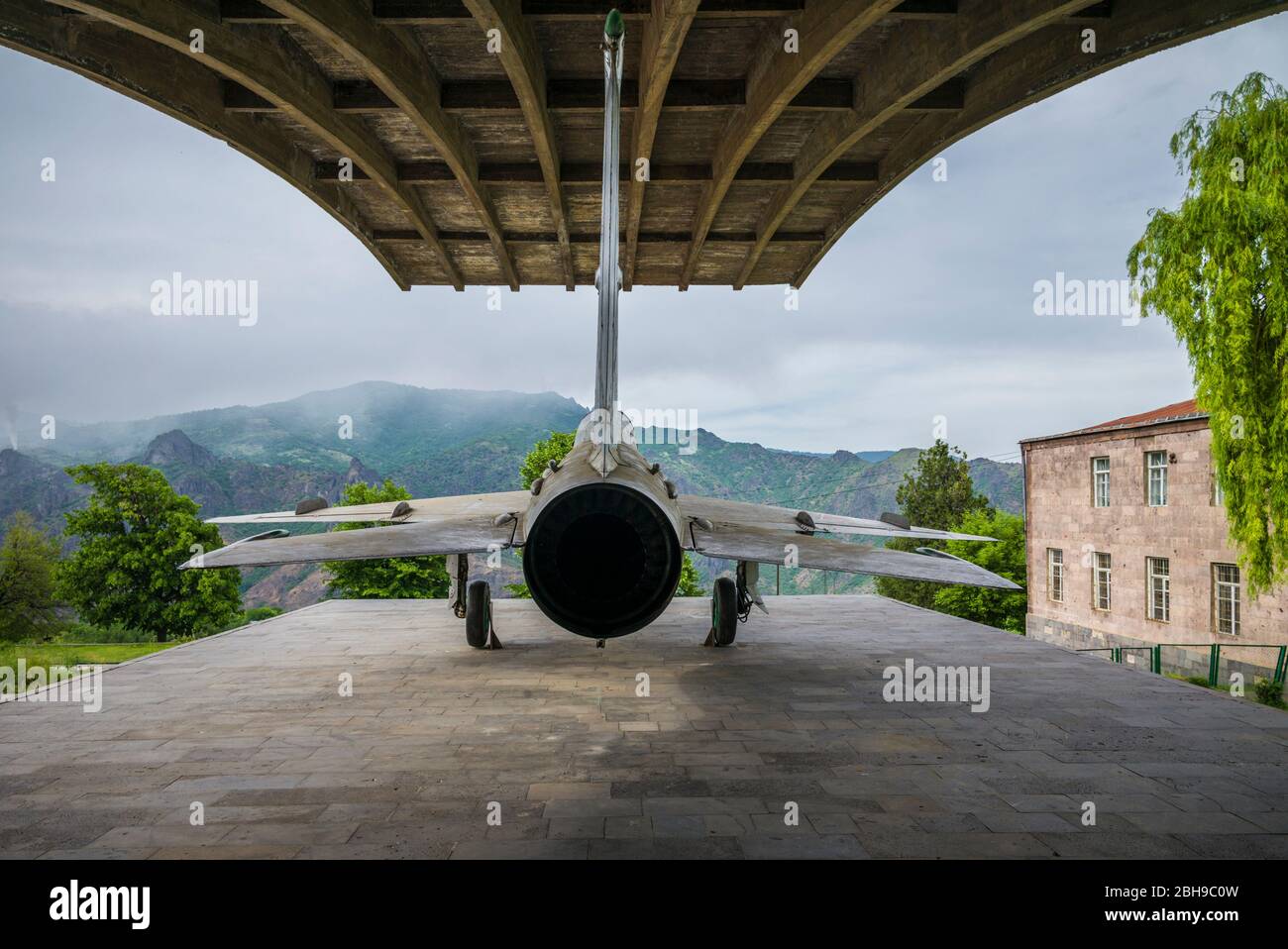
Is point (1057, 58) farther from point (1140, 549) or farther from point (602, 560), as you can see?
point (1140, 549)

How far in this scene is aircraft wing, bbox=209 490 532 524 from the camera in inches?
472

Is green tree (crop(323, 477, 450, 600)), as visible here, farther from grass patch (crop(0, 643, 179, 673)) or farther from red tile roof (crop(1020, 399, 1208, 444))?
red tile roof (crop(1020, 399, 1208, 444))

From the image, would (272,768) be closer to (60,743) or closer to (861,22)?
(60,743)

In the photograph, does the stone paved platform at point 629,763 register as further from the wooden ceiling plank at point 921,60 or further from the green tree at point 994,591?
the green tree at point 994,591

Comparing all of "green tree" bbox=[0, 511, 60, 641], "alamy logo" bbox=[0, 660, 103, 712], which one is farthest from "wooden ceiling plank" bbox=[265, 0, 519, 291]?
"green tree" bbox=[0, 511, 60, 641]

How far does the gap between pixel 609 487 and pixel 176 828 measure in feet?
13.7

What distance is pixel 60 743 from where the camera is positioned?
6.77m

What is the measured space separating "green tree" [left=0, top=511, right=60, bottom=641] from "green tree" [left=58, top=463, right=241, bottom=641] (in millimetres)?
2768

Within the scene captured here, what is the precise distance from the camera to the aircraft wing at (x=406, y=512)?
12.0 metres

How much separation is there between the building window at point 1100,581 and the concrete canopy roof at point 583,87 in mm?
20676

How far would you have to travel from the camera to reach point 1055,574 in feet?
102
